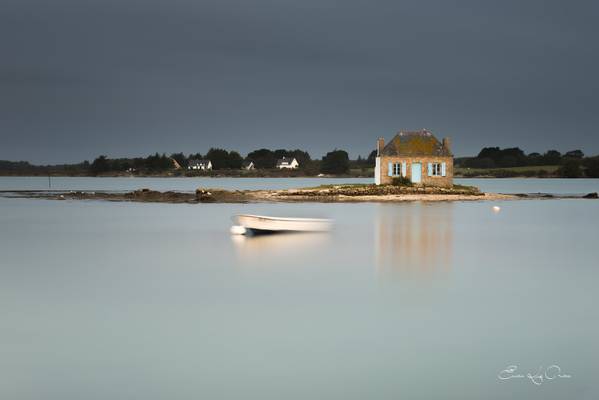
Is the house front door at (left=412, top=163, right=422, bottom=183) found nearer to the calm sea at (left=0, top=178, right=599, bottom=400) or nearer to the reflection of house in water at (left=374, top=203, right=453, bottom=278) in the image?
the reflection of house in water at (left=374, top=203, right=453, bottom=278)

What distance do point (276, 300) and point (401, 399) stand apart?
25.9ft

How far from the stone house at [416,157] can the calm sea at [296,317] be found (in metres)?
27.1

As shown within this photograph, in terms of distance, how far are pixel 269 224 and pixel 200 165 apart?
15216 centimetres

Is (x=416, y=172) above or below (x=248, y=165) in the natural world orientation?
below

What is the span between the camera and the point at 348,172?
6599 inches

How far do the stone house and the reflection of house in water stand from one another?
8762 mm

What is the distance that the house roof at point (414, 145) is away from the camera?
59281 millimetres

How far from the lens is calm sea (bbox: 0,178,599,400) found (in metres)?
10.5

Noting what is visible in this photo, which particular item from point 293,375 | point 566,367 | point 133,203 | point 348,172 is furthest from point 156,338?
point 348,172

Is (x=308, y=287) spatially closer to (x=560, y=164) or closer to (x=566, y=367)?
(x=566, y=367)

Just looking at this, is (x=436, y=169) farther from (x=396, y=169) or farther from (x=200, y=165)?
(x=200, y=165)

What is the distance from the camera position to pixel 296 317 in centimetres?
1522

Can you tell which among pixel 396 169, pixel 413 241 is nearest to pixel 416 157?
pixel 396 169

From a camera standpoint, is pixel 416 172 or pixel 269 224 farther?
pixel 416 172
